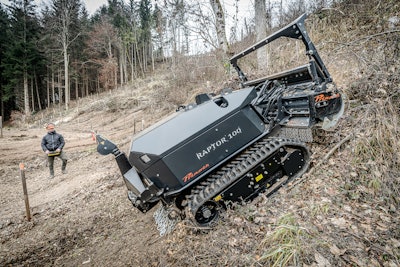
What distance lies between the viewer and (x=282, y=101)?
3613mm

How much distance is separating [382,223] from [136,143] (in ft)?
9.15

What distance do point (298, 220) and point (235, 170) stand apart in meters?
0.87

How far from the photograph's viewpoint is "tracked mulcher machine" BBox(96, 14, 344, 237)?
2867 millimetres

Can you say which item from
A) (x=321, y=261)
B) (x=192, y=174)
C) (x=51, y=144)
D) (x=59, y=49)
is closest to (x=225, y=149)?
(x=192, y=174)

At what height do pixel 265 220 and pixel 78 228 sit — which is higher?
pixel 265 220

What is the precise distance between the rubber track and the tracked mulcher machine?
0.04 feet

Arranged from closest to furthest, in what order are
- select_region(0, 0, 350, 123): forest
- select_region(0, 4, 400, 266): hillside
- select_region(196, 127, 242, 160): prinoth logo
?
select_region(0, 4, 400, 266): hillside < select_region(196, 127, 242, 160): prinoth logo < select_region(0, 0, 350, 123): forest

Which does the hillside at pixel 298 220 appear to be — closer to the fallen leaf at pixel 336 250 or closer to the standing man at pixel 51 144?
the fallen leaf at pixel 336 250

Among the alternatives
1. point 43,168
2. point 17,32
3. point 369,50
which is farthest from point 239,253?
point 17,32

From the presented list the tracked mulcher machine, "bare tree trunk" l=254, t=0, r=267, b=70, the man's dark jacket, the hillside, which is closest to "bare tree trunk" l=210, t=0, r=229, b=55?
"bare tree trunk" l=254, t=0, r=267, b=70

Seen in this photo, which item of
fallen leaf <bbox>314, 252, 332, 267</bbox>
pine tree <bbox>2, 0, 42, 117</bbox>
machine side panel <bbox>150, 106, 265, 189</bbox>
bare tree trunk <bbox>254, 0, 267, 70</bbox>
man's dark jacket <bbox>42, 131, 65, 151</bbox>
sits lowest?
fallen leaf <bbox>314, 252, 332, 267</bbox>

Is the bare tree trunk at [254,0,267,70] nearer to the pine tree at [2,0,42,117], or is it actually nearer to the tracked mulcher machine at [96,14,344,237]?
the tracked mulcher machine at [96,14,344,237]

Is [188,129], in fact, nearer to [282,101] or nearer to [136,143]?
[136,143]

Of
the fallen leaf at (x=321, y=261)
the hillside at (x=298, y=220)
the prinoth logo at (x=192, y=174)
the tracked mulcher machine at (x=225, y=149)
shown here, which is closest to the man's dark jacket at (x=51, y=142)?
the hillside at (x=298, y=220)
